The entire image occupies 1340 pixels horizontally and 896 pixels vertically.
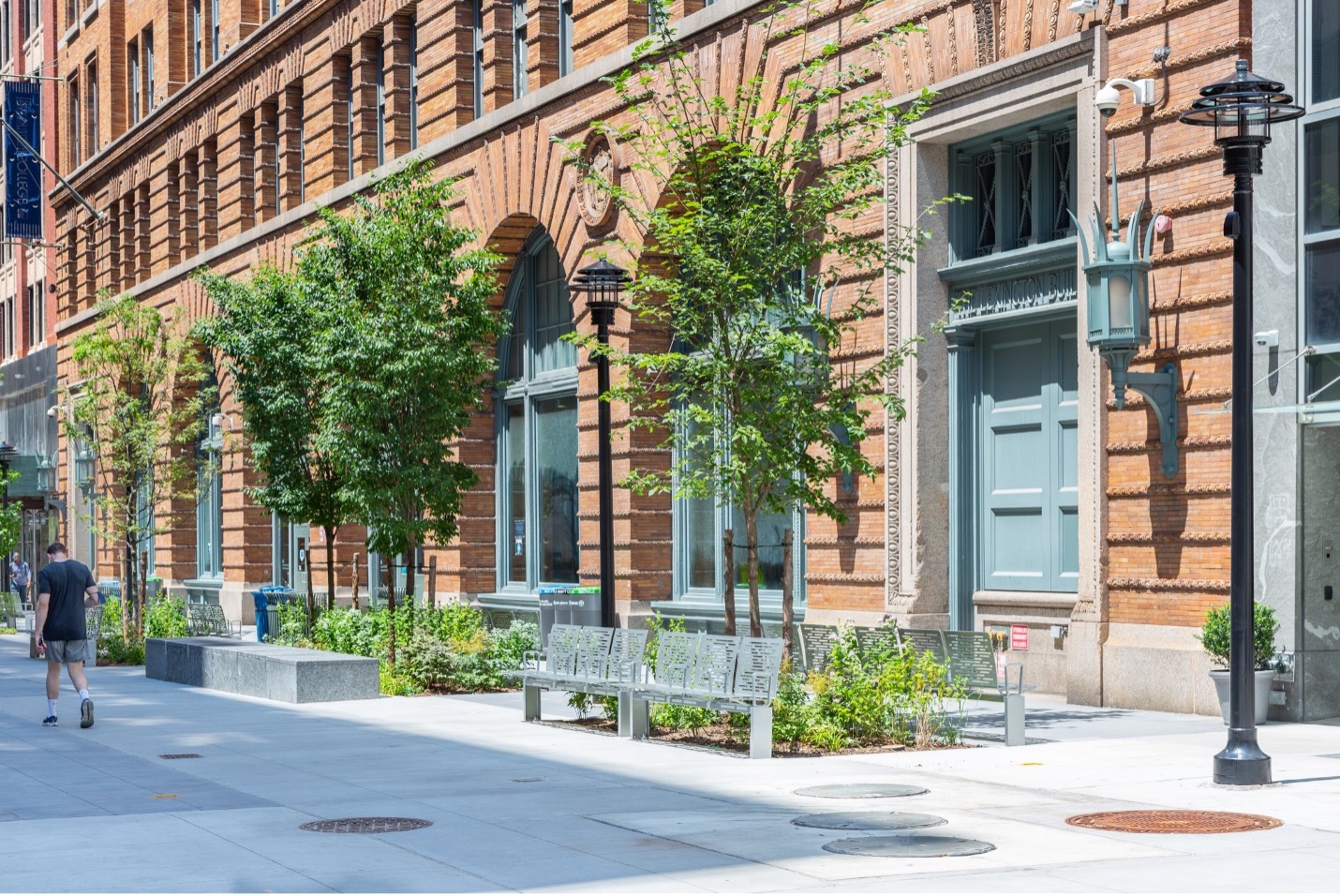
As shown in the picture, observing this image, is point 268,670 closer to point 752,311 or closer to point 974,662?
point 752,311

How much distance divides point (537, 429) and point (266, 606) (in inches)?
336

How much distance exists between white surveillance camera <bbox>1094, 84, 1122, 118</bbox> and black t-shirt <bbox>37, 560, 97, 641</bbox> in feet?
38.8

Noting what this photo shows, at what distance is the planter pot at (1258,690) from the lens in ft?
54.6

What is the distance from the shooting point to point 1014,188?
21375mm

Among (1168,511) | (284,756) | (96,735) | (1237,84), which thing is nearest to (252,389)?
(96,735)

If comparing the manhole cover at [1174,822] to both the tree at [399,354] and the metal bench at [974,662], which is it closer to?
the metal bench at [974,662]

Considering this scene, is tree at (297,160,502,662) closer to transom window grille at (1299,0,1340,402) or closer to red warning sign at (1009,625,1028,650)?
red warning sign at (1009,625,1028,650)

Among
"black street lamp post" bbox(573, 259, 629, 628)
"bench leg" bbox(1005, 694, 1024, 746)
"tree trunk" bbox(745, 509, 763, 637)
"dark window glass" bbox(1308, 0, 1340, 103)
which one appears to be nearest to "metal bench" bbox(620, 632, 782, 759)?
"tree trunk" bbox(745, 509, 763, 637)

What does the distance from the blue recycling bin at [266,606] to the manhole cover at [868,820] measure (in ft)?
83.5

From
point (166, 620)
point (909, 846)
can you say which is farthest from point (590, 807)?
point (166, 620)

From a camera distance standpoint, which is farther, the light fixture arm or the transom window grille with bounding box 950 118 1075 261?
the transom window grille with bounding box 950 118 1075 261

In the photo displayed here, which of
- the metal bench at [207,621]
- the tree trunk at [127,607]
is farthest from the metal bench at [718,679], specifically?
the tree trunk at [127,607]

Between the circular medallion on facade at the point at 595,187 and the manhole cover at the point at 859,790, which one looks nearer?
the manhole cover at the point at 859,790

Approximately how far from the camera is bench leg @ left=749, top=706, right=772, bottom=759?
15125mm
